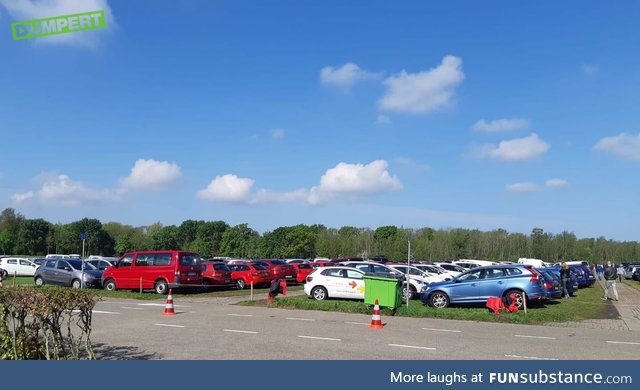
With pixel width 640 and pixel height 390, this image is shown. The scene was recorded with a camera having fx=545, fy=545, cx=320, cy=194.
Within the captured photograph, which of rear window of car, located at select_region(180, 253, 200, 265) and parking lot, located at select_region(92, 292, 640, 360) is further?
rear window of car, located at select_region(180, 253, 200, 265)

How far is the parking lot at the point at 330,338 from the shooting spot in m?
10.1

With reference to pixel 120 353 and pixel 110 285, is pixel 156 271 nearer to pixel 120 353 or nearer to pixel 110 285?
pixel 110 285

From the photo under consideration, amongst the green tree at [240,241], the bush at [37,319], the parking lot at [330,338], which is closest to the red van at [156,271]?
the parking lot at [330,338]

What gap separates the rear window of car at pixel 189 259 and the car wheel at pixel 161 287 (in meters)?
1.18

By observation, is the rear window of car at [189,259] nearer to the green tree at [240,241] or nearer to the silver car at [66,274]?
the silver car at [66,274]

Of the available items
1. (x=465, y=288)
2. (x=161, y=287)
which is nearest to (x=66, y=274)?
(x=161, y=287)

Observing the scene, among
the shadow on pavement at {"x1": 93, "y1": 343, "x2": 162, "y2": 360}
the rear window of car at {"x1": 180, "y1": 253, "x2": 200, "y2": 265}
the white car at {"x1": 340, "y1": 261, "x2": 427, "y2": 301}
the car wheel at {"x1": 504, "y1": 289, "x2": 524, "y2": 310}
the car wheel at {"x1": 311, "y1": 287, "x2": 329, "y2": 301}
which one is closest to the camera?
the shadow on pavement at {"x1": 93, "y1": 343, "x2": 162, "y2": 360}

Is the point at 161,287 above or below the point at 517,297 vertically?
below

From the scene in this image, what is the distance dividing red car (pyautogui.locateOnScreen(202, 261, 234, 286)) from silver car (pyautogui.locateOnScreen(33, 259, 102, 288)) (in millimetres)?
5226

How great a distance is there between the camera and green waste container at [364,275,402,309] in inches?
674

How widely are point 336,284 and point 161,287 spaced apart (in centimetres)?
816

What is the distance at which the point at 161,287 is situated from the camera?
24109 mm

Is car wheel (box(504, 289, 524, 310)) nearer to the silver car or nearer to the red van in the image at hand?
the red van

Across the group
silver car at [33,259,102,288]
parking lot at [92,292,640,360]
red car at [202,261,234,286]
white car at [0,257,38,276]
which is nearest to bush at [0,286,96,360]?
parking lot at [92,292,640,360]
